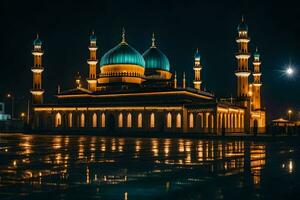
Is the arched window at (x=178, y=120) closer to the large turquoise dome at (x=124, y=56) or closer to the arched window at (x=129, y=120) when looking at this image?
the arched window at (x=129, y=120)

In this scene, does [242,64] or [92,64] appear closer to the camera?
[242,64]

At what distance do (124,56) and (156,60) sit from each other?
709 centimetres

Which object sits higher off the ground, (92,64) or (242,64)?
(92,64)

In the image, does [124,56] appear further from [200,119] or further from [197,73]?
[200,119]

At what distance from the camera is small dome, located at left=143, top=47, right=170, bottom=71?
7188cm

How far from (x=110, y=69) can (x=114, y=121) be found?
1026 cm

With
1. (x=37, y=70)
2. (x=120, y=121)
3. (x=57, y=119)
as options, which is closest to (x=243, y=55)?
(x=120, y=121)

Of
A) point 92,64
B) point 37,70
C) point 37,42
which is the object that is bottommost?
point 37,70

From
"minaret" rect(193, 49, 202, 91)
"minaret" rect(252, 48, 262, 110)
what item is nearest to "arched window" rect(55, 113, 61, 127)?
"minaret" rect(193, 49, 202, 91)

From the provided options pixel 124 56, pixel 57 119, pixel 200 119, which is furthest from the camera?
pixel 124 56

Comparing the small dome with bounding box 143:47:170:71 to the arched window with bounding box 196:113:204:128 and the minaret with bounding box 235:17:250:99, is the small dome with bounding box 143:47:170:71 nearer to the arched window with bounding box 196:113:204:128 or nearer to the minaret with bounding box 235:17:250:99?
the minaret with bounding box 235:17:250:99

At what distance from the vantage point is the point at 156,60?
2842 inches

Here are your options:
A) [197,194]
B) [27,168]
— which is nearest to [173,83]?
[27,168]

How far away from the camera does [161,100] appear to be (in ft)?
196
